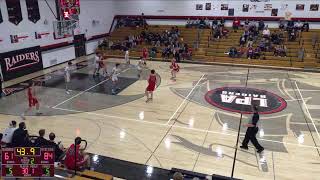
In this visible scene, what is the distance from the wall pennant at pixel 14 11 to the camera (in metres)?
17.4

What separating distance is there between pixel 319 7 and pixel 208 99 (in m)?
16.9

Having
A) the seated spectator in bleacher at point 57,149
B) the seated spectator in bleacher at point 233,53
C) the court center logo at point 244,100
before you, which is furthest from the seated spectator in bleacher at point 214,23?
the seated spectator in bleacher at point 57,149

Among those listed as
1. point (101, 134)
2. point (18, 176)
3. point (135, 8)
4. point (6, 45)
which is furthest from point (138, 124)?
point (135, 8)

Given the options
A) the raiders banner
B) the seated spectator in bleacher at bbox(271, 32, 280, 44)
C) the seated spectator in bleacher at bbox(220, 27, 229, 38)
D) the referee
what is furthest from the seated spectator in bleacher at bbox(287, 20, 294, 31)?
the raiders banner

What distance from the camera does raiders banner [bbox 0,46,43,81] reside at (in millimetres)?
17453

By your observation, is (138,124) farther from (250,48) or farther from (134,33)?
A: (134,33)

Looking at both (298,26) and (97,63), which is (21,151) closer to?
(97,63)

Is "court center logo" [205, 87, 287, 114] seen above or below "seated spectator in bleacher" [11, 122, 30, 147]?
below

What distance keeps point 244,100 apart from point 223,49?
10988 millimetres

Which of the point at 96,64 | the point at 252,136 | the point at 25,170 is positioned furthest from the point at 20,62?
the point at 252,136

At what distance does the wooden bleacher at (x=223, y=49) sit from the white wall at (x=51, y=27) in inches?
74.6

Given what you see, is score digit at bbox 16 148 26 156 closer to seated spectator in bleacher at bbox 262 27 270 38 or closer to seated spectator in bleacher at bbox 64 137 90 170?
seated spectator in bleacher at bbox 64 137 90 170

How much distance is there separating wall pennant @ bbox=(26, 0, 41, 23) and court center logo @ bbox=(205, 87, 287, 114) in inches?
503

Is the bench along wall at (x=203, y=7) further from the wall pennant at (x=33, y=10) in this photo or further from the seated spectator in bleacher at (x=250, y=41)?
the wall pennant at (x=33, y=10)
